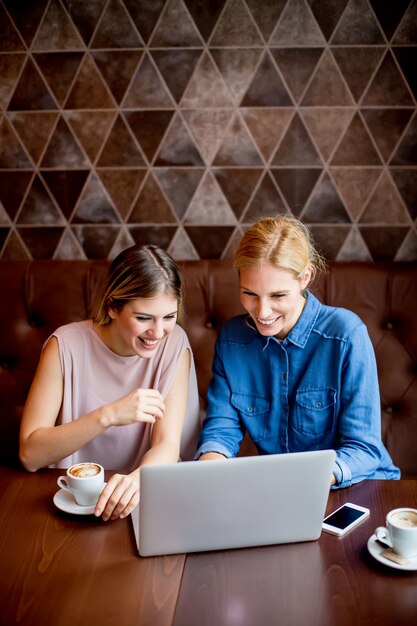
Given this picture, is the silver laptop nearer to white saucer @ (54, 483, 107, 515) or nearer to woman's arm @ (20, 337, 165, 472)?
white saucer @ (54, 483, 107, 515)

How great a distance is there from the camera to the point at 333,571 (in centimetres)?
100

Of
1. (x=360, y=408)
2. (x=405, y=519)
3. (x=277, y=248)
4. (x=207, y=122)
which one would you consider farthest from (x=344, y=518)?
(x=207, y=122)

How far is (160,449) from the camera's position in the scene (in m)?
1.41

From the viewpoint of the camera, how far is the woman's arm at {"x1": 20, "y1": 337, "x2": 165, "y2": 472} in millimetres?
1249

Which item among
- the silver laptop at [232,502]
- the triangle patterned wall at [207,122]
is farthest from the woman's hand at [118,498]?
the triangle patterned wall at [207,122]

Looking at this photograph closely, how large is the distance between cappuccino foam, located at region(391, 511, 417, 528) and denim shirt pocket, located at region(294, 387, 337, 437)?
0.47 m

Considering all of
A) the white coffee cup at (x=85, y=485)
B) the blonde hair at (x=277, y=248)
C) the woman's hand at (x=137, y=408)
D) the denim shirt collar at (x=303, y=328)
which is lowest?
the white coffee cup at (x=85, y=485)

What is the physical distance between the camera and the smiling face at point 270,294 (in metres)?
1.45

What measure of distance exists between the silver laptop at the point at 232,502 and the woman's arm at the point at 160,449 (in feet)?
0.38

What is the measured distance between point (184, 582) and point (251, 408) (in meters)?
0.65

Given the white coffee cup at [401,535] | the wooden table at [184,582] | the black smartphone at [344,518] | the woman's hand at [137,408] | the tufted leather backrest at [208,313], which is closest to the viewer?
the wooden table at [184,582]

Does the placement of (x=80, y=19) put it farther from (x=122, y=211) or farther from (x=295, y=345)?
(x=295, y=345)

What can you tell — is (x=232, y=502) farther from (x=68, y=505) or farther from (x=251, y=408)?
(x=251, y=408)

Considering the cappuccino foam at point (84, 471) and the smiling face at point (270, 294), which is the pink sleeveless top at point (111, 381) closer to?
the smiling face at point (270, 294)
